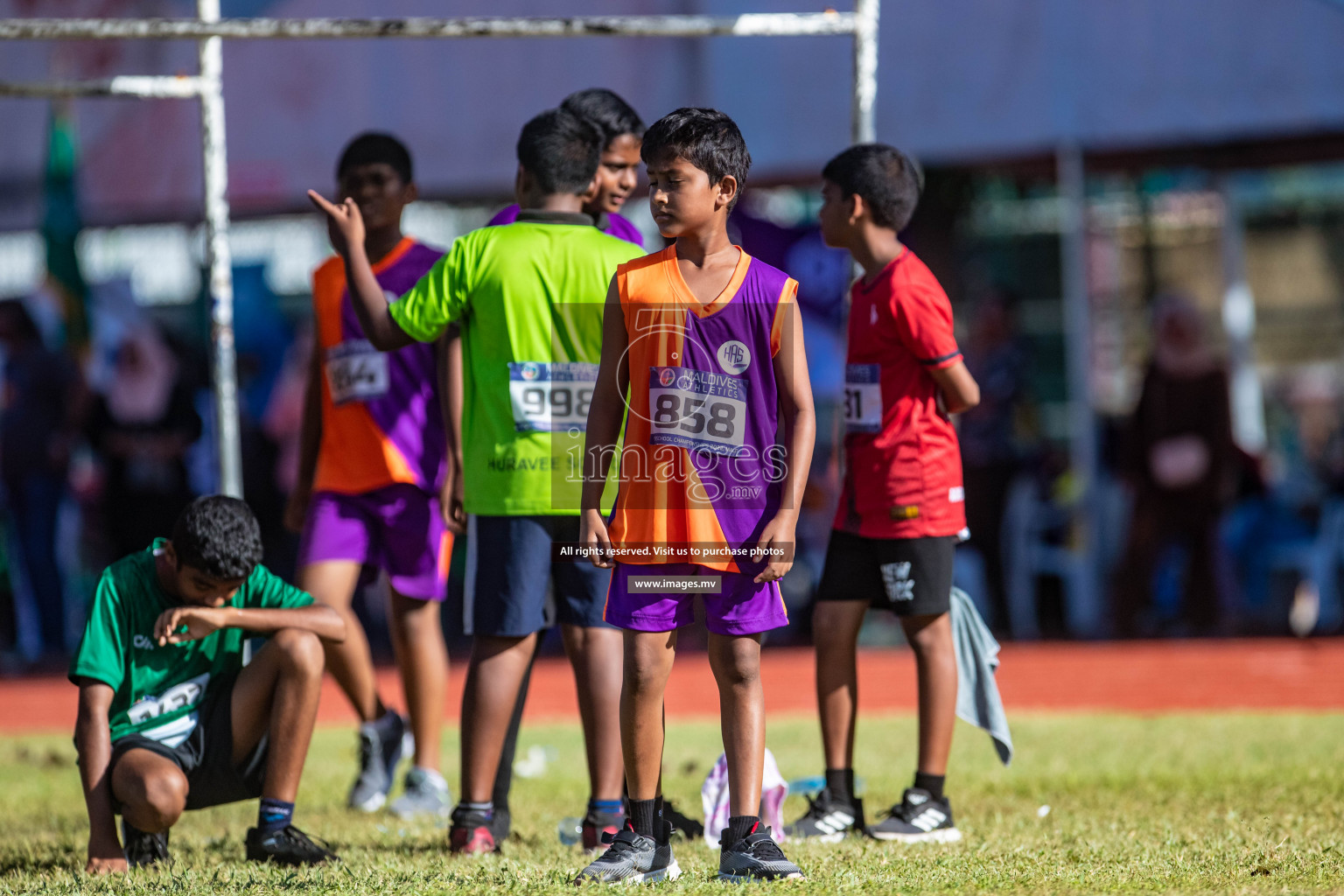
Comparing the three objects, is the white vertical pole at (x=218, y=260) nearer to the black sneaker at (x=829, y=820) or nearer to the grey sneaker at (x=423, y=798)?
the grey sneaker at (x=423, y=798)

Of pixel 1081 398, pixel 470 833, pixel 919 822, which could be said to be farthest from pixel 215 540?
pixel 1081 398

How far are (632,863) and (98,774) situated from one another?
4.53ft

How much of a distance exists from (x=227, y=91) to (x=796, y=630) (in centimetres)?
523

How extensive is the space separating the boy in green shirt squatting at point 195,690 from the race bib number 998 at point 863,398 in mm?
1561

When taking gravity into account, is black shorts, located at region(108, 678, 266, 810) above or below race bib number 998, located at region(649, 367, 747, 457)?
below

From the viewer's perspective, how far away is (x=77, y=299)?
10.8 metres

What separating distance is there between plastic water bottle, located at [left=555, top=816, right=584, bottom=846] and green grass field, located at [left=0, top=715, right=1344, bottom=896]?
80 mm

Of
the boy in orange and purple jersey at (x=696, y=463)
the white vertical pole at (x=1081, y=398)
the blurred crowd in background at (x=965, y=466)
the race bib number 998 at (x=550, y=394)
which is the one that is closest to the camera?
the boy in orange and purple jersey at (x=696, y=463)

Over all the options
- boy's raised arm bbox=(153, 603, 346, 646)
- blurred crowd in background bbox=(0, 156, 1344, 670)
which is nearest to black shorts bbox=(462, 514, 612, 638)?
boy's raised arm bbox=(153, 603, 346, 646)

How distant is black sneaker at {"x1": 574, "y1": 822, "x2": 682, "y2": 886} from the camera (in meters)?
3.46

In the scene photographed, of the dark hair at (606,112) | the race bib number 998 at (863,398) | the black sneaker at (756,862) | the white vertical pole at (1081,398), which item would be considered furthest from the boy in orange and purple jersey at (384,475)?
the white vertical pole at (1081,398)

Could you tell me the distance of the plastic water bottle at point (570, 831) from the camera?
429 cm

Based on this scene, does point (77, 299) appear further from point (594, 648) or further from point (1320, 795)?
point (1320, 795)

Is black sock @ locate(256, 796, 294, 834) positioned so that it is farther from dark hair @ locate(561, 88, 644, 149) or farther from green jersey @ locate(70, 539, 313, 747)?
dark hair @ locate(561, 88, 644, 149)
